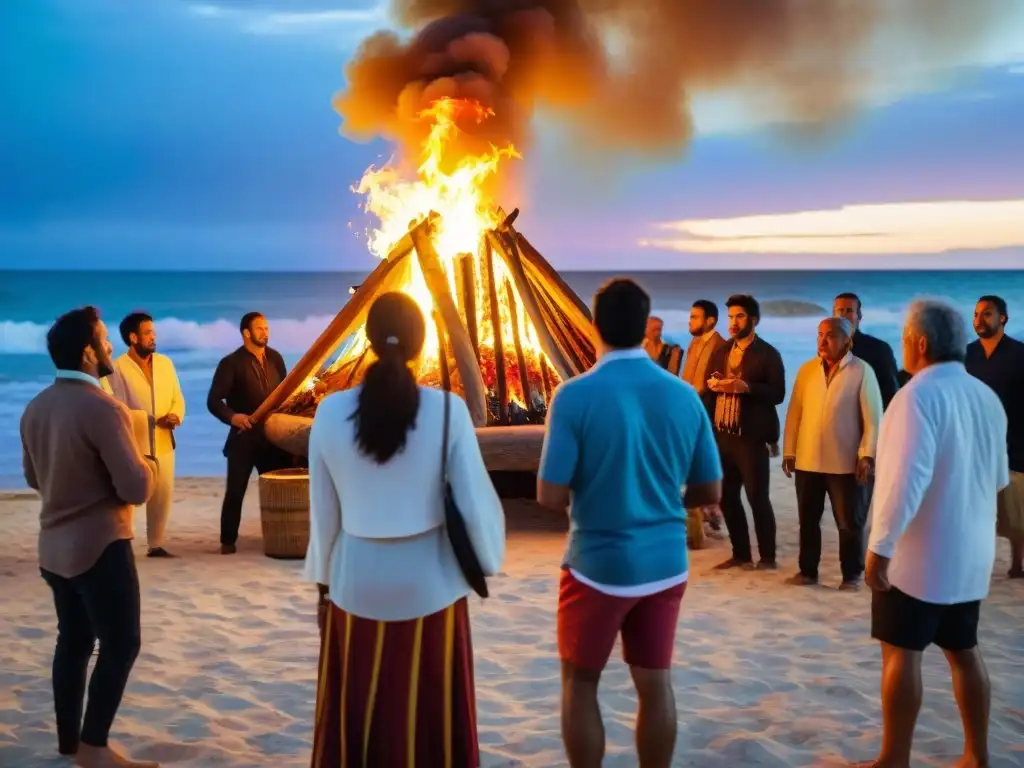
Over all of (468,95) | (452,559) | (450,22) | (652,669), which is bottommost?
(652,669)

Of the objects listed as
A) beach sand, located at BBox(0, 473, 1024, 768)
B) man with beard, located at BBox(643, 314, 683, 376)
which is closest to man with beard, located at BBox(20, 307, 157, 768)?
beach sand, located at BBox(0, 473, 1024, 768)

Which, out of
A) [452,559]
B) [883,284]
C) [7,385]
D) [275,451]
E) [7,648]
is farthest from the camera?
[883,284]

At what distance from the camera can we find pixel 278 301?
164 ft

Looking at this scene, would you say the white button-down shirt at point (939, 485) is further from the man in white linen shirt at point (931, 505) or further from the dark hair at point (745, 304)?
the dark hair at point (745, 304)

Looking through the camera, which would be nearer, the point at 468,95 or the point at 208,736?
the point at 208,736

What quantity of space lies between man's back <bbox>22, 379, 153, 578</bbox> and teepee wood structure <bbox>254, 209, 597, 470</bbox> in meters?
3.88

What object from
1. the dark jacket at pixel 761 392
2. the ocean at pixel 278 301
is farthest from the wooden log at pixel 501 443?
the ocean at pixel 278 301

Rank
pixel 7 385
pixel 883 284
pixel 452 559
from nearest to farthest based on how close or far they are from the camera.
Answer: pixel 452 559, pixel 7 385, pixel 883 284

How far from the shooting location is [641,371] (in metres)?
3.17

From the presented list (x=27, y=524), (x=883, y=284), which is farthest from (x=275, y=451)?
(x=883, y=284)

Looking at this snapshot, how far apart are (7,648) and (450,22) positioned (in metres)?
6.48

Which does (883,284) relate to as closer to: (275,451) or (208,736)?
(275,451)

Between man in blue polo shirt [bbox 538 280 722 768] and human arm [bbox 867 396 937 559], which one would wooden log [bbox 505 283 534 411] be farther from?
man in blue polo shirt [bbox 538 280 722 768]

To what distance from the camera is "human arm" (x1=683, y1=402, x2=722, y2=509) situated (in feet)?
10.7
